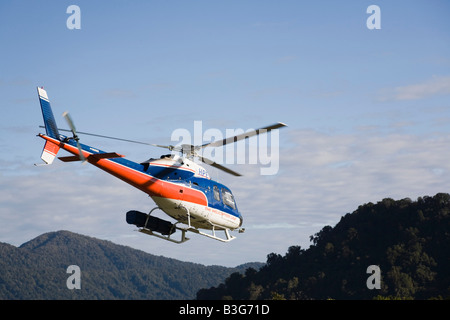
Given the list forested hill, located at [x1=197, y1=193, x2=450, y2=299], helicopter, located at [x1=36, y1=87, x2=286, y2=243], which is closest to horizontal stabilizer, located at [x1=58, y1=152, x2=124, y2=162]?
helicopter, located at [x1=36, y1=87, x2=286, y2=243]

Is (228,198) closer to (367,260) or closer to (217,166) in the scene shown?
(217,166)

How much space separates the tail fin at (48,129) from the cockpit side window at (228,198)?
35.8 ft

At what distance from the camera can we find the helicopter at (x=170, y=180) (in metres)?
32.7

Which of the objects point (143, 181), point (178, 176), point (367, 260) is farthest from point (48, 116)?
point (367, 260)

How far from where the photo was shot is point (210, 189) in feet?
122

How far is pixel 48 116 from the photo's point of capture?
32812 millimetres

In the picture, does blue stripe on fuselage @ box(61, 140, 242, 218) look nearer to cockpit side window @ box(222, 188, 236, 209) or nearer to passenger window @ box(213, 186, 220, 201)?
passenger window @ box(213, 186, 220, 201)

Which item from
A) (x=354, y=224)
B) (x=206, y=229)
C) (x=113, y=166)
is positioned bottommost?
(x=206, y=229)

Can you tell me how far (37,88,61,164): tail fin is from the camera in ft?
→ 105

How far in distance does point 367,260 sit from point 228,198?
10273 cm
